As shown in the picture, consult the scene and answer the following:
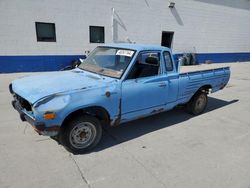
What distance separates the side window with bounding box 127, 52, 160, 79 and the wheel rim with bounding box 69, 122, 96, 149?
3.80 ft

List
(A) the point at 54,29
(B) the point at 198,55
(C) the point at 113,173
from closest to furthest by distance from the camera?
(C) the point at 113,173 → (A) the point at 54,29 → (B) the point at 198,55

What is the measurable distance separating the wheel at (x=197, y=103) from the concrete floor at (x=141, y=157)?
41 cm

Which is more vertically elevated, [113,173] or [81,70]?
[81,70]

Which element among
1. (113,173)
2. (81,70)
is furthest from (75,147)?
(81,70)

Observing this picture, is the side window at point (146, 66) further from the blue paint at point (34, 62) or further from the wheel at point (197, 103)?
the blue paint at point (34, 62)

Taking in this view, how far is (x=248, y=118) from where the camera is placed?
5555 millimetres

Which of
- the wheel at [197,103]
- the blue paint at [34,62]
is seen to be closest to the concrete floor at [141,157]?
the wheel at [197,103]

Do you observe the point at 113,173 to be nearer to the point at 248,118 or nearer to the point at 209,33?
the point at 248,118

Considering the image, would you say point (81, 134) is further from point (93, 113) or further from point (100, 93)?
point (100, 93)

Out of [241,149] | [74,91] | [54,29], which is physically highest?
[54,29]

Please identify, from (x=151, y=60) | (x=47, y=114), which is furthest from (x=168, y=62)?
(x=47, y=114)

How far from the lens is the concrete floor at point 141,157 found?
2.97 meters

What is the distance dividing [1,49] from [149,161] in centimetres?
984

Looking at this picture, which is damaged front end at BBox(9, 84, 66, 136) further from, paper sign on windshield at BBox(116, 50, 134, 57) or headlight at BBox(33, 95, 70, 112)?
paper sign on windshield at BBox(116, 50, 134, 57)
